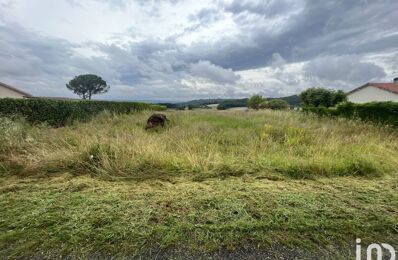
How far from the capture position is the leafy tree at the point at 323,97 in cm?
3504

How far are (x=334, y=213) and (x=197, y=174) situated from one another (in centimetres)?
222

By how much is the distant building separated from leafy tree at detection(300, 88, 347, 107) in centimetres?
159

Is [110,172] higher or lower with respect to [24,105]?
lower

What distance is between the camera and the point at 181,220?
2523mm

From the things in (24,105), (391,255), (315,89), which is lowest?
(391,255)

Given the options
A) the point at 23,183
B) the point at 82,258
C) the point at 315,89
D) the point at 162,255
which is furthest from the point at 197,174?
the point at 315,89

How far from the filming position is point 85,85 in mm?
68688

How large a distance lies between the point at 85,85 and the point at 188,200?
76975 mm

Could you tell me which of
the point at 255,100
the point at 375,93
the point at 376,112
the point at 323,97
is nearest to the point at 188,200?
the point at 376,112

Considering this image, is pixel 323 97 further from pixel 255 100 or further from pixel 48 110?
pixel 48 110

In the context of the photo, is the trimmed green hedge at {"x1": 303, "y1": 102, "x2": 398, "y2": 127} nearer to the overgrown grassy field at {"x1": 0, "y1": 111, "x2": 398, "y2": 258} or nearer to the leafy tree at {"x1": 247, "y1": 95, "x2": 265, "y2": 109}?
the overgrown grassy field at {"x1": 0, "y1": 111, "x2": 398, "y2": 258}

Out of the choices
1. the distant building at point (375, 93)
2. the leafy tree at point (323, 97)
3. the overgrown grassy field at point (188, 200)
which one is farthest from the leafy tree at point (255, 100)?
the overgrown grassy field at point (188, 200)

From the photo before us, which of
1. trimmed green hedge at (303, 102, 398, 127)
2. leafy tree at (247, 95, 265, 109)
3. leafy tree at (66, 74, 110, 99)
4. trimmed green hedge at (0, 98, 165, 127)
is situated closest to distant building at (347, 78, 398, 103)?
trimmed green hedge at (303, 102, 398, 127)

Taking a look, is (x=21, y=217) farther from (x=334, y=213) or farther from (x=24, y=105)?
(x=24, y=105)
